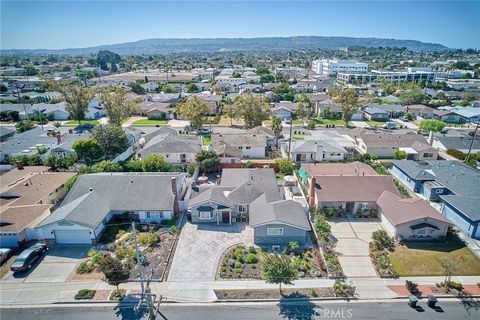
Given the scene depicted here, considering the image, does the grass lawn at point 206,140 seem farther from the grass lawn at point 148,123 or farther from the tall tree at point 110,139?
the grass lawn at point 148,123

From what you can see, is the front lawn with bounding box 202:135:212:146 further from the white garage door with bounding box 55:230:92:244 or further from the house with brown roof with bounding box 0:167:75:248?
the white garage door with bounding box 55:230:92:244

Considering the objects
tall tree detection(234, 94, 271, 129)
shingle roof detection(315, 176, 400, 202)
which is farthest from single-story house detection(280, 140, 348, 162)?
tall tree detection(234, 94, 271, 129)

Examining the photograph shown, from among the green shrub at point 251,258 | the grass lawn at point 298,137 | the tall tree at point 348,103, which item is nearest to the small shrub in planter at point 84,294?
the green shrub at point 251,258

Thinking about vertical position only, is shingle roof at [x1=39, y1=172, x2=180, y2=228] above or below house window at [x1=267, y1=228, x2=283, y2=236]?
above

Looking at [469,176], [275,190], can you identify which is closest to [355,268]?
[275,190]

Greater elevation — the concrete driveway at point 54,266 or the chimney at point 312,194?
the chimney at point 312,194

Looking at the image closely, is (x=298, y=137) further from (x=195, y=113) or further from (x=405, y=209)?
(x=405, y=209)

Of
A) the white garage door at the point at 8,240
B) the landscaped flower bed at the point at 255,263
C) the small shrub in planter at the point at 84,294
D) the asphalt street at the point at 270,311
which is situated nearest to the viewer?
the asphalt street at the point at 270,311
